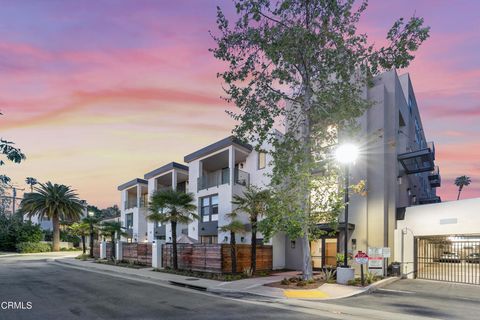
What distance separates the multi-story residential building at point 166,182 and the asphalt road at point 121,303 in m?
17.8

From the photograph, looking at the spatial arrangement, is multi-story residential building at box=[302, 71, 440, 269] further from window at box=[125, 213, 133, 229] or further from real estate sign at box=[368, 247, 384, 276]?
window at box=[125, 213, 133, 229]

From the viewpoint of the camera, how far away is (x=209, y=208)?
33188mm

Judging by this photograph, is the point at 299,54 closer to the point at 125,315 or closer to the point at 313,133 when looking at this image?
the point at 313,133

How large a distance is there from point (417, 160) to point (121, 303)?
22467 mm

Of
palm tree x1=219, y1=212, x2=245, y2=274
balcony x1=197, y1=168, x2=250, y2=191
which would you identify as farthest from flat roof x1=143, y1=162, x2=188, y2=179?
palm tree x1=219, y1=212, x2=245, y2=274

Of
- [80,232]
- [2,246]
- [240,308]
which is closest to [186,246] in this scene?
[240,308]

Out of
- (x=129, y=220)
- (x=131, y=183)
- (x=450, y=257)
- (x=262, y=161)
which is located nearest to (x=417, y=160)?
(x=450, y=257)

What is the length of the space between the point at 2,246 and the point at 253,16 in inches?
2234

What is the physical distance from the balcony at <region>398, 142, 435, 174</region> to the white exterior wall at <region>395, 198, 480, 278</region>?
3.26 metres

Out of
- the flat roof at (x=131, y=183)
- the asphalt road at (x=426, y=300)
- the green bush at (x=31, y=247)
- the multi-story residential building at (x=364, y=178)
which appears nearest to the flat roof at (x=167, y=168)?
the multi-story residential building at (x=364, y=178)

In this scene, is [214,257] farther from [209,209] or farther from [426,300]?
[426,300]

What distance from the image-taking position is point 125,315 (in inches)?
466

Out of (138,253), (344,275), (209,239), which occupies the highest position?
(209,239)

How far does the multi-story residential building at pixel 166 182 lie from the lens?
3769cm
